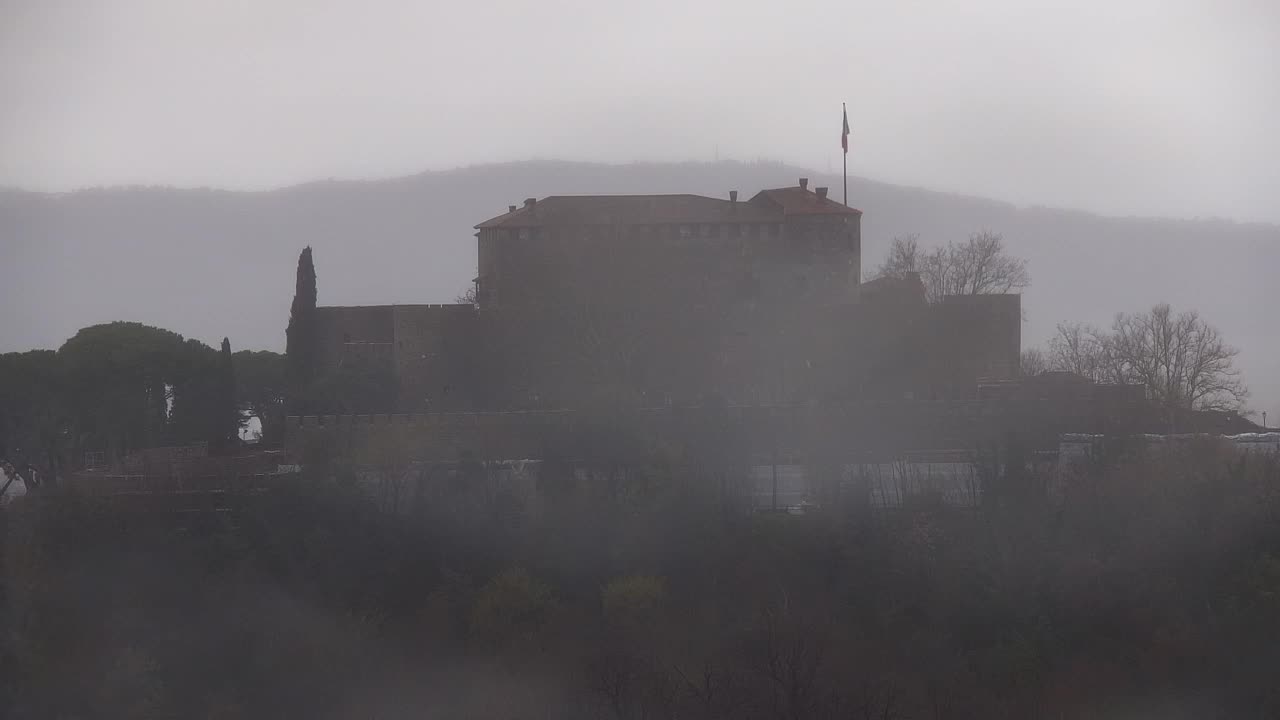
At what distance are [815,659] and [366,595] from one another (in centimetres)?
632

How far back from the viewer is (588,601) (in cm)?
1877

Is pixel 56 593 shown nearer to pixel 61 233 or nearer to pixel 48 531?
pixel 48 531

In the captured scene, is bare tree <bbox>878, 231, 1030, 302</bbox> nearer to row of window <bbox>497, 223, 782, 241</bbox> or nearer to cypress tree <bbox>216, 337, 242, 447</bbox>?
row of window <bbox>497, 223, 782, 241</bbox>

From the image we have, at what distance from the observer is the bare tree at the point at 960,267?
32.5m

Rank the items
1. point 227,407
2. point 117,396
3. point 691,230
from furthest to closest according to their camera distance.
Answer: point 691,230 → point 227,407 → point 117,396

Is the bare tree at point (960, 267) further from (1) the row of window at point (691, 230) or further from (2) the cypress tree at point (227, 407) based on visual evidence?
(2) the cypress tree at point (227, 407)

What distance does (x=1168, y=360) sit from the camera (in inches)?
1190

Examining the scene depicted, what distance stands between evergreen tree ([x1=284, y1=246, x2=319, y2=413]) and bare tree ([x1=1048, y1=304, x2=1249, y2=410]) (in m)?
15.2

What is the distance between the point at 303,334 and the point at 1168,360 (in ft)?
58.4

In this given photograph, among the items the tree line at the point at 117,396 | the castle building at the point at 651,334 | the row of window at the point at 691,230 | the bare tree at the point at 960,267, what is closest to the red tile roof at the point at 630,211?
the row of window at the point at 691,230

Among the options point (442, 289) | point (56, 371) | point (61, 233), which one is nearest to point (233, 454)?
point (56, 371)

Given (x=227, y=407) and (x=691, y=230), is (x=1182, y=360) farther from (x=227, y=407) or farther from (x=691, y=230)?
(x=227, y=407)

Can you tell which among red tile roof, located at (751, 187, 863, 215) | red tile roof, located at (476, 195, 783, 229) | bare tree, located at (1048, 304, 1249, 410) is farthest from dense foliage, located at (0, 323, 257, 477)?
bare tree, located at (1048, 304, 1249, 410)

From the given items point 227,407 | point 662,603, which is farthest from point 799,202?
point 662,603
